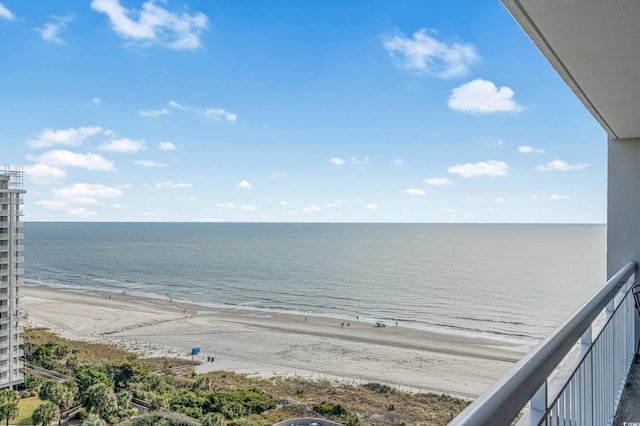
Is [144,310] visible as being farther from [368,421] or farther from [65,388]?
[368,421]

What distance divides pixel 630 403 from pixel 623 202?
4.97ft

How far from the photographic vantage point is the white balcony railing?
556 mm

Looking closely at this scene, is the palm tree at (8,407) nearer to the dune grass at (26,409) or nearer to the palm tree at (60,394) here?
A: the dune grass at (26,409)

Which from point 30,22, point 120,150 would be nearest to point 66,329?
point 30,22

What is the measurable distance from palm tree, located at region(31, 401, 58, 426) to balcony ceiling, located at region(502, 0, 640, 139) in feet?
41.4

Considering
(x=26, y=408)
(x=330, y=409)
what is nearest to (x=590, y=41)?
(x=330, y=409)

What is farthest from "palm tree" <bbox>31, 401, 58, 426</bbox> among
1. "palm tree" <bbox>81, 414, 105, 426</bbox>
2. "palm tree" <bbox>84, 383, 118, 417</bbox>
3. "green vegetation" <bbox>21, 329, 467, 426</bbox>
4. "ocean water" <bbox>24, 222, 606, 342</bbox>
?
"ocean water" <bbox>24, 222, 606, 342</bbox>

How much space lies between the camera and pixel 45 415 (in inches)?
403

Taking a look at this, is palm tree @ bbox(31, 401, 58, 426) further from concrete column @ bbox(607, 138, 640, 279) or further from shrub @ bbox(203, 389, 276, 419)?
concrete column @ bbox(607, 138, 640, 279)

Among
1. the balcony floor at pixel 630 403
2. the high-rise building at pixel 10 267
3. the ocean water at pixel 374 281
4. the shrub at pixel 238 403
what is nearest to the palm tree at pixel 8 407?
the high-rise building at pixel 10 267

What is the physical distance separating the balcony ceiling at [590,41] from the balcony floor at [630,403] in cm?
136

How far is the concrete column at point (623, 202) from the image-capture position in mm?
2838

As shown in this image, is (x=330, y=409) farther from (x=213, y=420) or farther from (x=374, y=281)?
(x=374, y=281)

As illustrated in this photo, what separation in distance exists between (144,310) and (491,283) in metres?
24.1
